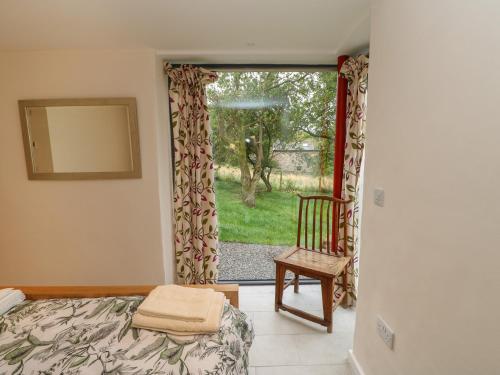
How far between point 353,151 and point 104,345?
2.15 meters

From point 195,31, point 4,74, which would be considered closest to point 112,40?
point 195,31

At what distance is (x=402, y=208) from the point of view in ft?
3.93

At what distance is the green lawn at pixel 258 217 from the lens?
9.04 feet

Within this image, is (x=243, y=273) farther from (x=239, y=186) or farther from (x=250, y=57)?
(x=250, y=57)

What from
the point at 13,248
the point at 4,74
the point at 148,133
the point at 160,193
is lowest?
the point at 13,248

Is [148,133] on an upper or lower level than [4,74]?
lower

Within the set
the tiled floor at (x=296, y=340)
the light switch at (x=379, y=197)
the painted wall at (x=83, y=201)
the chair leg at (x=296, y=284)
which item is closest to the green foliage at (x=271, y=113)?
the painted wall at (x=83, y=201)

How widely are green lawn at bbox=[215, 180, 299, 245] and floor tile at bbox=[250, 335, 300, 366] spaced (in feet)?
3.34

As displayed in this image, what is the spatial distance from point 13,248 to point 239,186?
227 centimetres

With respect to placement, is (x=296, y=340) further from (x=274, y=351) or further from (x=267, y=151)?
(x=267, y=151)

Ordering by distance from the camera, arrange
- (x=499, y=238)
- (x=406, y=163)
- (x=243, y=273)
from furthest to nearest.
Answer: (x=243, y=273) → (x=406, y=163) → (x=499, y=238)

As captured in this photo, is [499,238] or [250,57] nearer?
[499,238]

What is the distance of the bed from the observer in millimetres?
978

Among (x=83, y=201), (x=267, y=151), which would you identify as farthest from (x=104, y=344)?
(x=267, y=151)
